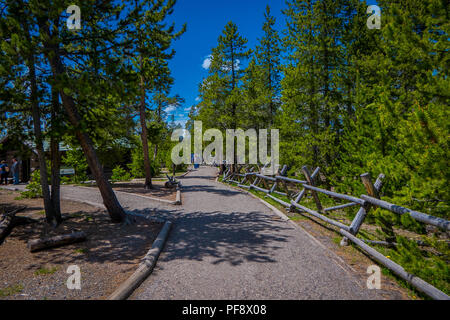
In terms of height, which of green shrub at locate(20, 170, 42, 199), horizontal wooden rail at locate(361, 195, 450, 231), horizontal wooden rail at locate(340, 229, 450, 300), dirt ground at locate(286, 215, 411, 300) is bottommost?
dirt ground at locate(286, 215, 411, 300)

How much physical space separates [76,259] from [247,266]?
3266mm

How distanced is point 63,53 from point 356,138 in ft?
28.2

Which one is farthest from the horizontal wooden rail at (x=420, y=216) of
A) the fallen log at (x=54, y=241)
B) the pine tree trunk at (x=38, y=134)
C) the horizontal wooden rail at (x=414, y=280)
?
the pine tree trunk at (x=38, y=134)

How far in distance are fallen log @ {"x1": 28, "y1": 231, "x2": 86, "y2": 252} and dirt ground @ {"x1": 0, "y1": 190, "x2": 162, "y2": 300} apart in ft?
0.34

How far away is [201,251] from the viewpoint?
16.0 feet

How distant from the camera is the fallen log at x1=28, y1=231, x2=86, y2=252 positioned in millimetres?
4793

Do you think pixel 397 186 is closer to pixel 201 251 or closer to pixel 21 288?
pixel 201 251

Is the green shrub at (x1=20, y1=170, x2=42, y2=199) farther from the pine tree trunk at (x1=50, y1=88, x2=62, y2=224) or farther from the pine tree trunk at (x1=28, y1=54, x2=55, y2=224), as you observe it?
the pine tree trunk at (x1=28, y1=54, x2=55, y2=224)

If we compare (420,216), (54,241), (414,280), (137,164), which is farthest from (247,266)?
(137,164)

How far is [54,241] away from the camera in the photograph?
5023 mm

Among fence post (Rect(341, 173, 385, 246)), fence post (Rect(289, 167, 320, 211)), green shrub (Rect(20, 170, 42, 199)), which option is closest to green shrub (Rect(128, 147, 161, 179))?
green shrub (Rect(20, 170, 42, 199))

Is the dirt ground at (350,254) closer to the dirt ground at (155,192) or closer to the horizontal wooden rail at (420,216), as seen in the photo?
the horizontal wooden rail at (420,216)

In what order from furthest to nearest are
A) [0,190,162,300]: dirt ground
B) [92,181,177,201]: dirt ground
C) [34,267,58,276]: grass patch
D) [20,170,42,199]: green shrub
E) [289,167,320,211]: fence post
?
[92,181,177,201]: dirt ground, [20,170,42,199]: green shrub, [289,167,320,211]: fence post, [34,267,58,276]: grass patch, [0,190,162,300]: dirt ground

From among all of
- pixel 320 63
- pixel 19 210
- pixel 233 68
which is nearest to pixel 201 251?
pixel 19 210
